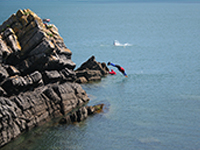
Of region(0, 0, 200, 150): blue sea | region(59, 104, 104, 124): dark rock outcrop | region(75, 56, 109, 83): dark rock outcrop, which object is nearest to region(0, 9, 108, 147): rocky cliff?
region(59, 104, 104, 124): dark rock outcrop

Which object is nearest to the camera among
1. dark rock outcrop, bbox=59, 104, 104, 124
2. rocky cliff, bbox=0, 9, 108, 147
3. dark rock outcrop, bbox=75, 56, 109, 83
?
rocky cliff, bbox=0, 9, 108, 147

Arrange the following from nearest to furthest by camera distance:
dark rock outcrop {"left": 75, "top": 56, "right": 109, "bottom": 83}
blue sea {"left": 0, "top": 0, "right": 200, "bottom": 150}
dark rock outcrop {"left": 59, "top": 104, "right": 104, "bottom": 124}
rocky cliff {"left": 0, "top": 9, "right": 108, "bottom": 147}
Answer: blue sea {"left": 0, "top": 0, "right": 200, "bottom": 150}, rocky cliff {"left": 0, "top": 9, "right": 108, "bottom": 147}, dark rock outcrop {"left": 59, "top": 104, "right": 104, "bottom": 124}, dark rock outcrop {"left": 75, "top": 56, "right": 109, "bottom": 83}

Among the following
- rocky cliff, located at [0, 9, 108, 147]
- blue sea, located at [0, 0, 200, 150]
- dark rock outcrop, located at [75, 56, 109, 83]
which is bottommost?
blue sea, located at [0, 0, 200, 150]

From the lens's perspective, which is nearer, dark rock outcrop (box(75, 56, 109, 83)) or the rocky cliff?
the rocky cliff

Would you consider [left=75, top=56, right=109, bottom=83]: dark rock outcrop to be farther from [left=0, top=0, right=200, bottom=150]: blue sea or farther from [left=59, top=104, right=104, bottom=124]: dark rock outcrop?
[left=59, top=104, right=104, bottom=124]: dark rock outcrop

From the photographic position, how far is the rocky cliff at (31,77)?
44.5 metres

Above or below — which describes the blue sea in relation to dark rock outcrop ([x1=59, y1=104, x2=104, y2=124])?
below

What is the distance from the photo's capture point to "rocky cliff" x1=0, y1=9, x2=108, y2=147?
44.5 m

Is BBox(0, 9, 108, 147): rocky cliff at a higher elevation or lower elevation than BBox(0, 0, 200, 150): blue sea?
higher

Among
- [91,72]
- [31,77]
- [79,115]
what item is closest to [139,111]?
[79,115]

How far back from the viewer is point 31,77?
49.6 m

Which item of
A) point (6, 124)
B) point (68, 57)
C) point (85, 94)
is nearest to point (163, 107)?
point (85, 94)

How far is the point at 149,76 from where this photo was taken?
7494 cm

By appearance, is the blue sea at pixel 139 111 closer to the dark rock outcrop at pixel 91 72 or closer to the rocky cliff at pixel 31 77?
the dark rock outcrop at pixel 91 72
